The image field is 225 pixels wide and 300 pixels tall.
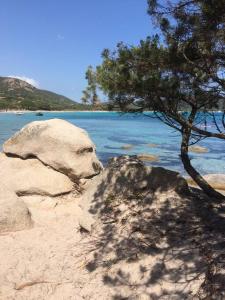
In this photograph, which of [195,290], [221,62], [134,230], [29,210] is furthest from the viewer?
[29,210]

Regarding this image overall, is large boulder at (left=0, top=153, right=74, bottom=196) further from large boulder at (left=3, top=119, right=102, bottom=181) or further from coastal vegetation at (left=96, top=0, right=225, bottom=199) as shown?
coastal vegetation at (left=96, top=0, right=225, bottom=199)

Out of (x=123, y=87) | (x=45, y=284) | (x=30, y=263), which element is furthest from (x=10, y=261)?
(x=123, y=87)

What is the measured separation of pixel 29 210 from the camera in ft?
30.4

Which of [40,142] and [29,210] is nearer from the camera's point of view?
[29,210]

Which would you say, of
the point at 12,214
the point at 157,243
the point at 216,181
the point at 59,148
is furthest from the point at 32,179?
the point at 216,181

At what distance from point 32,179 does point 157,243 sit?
4.61 m

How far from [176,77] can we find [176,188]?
110 inches

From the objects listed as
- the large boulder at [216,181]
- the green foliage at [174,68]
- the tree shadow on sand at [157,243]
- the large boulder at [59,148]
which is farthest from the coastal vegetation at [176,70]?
the large boulder at [216,181]

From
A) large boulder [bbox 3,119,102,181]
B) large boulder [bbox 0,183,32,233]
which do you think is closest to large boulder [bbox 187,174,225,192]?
large boulder [bbox 3,119,102,181]

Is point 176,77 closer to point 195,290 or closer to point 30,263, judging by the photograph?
point 195,290

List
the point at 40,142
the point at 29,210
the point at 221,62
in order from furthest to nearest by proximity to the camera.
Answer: the point at 40,142, the point at 29,210, the point at 221,62

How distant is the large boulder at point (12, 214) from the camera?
823cm

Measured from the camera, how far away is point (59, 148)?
10.6 metres

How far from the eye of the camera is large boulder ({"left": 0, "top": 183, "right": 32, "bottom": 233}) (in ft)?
27.0
